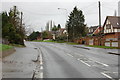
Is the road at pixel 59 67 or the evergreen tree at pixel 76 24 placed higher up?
the evergreen tree at pixel 76 24

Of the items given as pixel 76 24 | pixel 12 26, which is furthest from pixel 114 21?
pixel 12 26

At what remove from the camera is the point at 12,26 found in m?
35.8

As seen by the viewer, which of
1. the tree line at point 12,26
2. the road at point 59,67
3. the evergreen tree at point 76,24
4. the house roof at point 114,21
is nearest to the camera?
the road at point 59,67

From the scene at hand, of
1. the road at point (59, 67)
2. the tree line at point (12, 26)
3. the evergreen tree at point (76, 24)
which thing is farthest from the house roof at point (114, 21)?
the road at point (59, 67)

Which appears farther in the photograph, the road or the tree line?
the tree line

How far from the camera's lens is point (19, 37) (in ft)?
125

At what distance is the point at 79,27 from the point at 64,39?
458 inches

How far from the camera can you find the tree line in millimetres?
32875

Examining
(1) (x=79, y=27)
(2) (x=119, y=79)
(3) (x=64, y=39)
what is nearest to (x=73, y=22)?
(1) (x=79, y=27)

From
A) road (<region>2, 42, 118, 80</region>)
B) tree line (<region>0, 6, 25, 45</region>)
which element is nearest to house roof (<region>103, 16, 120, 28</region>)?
tree line (<region>0, 6, 25, 45</region>)

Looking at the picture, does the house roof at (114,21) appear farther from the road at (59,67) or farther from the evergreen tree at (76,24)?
the road at (59,67)

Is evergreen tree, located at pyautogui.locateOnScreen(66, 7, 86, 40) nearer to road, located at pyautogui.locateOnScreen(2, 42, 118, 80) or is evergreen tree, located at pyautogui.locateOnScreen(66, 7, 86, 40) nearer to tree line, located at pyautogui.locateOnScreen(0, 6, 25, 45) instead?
tree line, located at pyautogui.locateOnScreen(0, 6, 25, 45)

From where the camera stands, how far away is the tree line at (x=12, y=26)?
32.9 meters

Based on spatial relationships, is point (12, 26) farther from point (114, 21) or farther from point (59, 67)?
point (114, 21)
